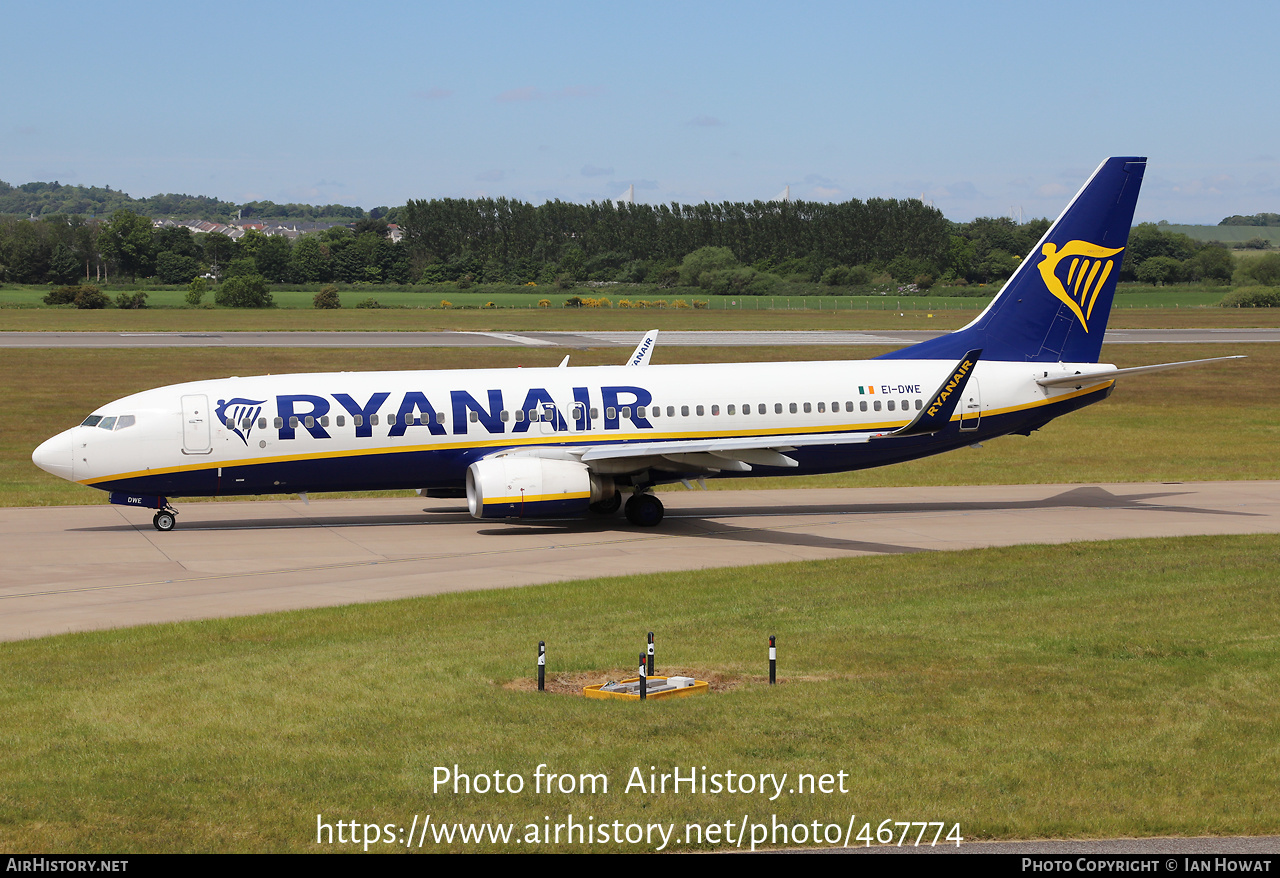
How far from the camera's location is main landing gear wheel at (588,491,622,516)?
33.6 metres

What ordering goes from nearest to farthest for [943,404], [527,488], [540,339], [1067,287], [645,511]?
[943,404], [527,488], [645,511], [1067,287], [540,339]

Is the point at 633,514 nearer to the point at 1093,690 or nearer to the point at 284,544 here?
the point at 284,544

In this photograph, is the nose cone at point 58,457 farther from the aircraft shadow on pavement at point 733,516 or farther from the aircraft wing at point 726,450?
the aircraft wing at point 726,450

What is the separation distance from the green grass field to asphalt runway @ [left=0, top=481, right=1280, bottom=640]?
8.55 ft

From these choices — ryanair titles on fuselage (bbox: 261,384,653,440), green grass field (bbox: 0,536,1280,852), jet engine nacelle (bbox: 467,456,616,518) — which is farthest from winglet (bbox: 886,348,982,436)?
jet engine nacelle (bbox: 467,456,616,518)

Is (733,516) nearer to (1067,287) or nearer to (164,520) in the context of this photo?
(1067,287)

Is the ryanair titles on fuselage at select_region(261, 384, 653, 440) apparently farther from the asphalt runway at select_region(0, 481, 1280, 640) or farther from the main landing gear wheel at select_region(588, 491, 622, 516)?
the asphalt runway at select_region(0, 481, 1280, 640)

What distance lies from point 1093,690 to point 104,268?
7846 inches

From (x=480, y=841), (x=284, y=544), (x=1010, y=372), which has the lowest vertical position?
(x=284, y=544)

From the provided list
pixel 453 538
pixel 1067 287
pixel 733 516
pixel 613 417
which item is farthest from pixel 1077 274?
pixel 453 538

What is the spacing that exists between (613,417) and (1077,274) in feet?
46.1

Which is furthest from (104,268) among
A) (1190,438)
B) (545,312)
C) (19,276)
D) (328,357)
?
(1190,438)

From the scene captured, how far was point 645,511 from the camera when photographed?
109 ft

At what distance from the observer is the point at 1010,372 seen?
117ft
